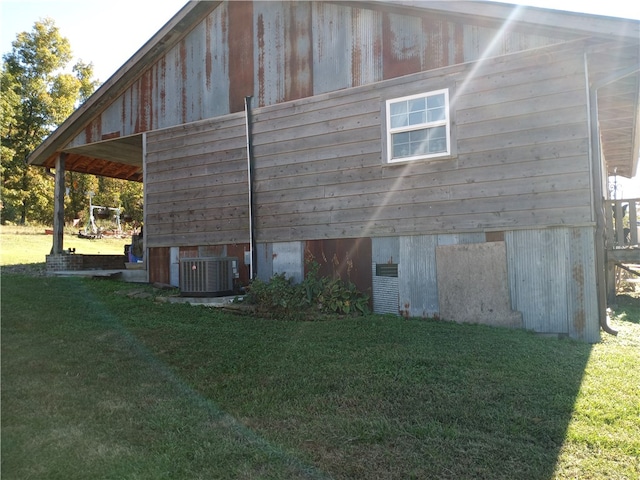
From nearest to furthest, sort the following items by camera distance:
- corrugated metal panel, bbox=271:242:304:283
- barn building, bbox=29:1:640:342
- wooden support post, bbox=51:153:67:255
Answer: barn building, bbox=29:1:640:342
corrugated metal panel, bbox=271:242:304:283
wooden support post, bbox=51:153:67:255

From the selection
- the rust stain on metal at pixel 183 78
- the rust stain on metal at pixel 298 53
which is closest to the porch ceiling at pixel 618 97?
the rust stain on metal at pixel 298 53

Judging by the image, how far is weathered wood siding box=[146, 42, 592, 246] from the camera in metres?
6.12

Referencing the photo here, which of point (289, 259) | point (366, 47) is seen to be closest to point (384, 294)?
point (289, 259)

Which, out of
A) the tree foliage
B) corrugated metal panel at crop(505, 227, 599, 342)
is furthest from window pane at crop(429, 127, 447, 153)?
the tree foliage

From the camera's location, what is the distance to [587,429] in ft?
9.98

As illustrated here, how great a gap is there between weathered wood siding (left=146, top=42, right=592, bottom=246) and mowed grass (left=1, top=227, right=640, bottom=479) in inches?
78.4

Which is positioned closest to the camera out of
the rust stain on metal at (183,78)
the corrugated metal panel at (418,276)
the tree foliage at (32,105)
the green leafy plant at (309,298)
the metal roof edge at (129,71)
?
the corrugated metal panel at (418,276)

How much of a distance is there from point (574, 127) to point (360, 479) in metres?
5.44

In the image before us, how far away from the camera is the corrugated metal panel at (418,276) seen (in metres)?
6.90

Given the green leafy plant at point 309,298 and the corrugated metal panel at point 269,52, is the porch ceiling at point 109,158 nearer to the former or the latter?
the corrugated metal panel at point 269,52

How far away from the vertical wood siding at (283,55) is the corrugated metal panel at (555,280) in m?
2.65

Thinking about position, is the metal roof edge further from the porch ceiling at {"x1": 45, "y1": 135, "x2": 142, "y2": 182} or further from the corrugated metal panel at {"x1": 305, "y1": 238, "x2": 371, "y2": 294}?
the corrugated metal panel at {"x1": 305, "y1": 238, "x2": 371, "y2": 294}

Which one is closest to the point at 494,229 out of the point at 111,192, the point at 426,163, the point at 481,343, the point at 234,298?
the point at 426,163

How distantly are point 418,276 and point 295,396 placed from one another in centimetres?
386
